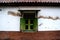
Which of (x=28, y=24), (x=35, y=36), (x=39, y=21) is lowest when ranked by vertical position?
(x=35, y=36)

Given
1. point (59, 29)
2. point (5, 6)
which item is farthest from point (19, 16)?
point (59, 29)

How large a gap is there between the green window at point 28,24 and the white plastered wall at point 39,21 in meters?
0.23

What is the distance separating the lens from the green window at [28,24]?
946 centimetres

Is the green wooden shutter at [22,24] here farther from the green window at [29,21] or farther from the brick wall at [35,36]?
the brick wall at [35,36]

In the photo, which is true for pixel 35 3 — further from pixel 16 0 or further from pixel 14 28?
pixel 14 28

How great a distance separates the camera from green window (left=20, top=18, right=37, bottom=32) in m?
9.46

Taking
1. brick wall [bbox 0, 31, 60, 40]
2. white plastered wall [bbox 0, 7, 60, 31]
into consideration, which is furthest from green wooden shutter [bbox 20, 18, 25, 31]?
brick wall [bbox 0, 31, 60, 40]

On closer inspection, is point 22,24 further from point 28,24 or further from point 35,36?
point 35,36

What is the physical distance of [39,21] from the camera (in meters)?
9.47

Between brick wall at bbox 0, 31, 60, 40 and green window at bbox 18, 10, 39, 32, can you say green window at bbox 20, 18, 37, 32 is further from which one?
brick wall at bbox 0, 31, 60, 40

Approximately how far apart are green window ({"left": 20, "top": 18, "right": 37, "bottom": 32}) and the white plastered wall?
0.23 m

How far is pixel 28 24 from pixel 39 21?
0.65m

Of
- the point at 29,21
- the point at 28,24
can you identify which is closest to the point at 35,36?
the point at 28,24

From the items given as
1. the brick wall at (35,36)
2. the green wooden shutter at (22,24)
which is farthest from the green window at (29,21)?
the brick wall at (35,36)
